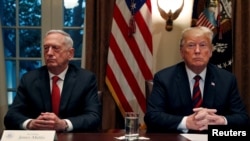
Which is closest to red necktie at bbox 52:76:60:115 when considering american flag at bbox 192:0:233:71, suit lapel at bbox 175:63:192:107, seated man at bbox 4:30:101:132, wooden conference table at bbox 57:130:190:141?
seated man at bbox 4:30:101:132

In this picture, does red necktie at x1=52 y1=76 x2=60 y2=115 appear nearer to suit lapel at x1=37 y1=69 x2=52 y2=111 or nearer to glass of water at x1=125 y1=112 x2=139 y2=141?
suit lapel at x1=37 y1=69 x2=52 y2=111

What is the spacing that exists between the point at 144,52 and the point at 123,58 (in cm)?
21

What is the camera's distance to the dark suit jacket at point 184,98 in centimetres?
263

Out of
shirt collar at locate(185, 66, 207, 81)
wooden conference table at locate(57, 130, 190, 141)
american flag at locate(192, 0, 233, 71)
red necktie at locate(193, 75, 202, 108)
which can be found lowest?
wooden conference table at locate(57, 130, 190, 141)

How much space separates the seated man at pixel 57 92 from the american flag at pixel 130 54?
1.04 metres

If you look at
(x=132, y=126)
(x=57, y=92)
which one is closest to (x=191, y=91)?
(x=132, y=126)

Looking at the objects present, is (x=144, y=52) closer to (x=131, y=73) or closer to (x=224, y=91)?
(x=131, y=73)

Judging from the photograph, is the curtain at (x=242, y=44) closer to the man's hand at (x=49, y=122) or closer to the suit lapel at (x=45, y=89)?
the suit lapel at (x=45, y=89)

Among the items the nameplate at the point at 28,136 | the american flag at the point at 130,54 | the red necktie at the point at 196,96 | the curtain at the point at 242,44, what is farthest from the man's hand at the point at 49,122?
the curtain at the point at 242,44

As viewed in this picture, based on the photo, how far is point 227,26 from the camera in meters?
3.85

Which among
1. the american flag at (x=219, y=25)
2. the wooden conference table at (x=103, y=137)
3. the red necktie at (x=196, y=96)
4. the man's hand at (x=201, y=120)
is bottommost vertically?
the wooden conference table at (x=103, y=137)

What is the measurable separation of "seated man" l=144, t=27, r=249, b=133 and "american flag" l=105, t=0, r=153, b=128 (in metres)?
1.12

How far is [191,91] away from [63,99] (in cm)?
86

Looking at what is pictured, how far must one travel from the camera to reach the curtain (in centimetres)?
392
